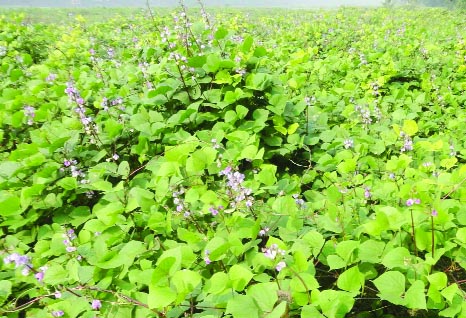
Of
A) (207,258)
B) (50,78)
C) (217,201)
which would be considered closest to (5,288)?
(207,258)

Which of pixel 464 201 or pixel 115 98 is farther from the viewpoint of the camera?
pixel 115 98

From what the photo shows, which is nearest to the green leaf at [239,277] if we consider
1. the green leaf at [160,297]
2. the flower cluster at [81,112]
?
the green leaf at [160,297]

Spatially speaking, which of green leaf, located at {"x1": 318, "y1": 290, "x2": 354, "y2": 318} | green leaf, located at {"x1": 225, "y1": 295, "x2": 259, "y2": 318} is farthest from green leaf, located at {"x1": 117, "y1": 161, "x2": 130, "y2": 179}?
green leaf, located at {"x1": 318, "y1": 290, "x2": 354, "y2": 318}

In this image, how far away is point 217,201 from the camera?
2.23 m

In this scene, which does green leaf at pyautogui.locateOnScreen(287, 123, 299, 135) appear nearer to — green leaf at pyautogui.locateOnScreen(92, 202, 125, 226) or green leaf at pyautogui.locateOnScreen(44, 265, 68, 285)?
green leaf at pyautogui.locateOnScreen(92, 202, 125, 226)

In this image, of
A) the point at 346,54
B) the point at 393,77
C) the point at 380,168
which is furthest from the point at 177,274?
the point at 346,54

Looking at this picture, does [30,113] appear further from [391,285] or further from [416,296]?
[416,296]

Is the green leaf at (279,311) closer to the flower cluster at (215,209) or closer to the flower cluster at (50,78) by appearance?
the flower cluster at (215,209)

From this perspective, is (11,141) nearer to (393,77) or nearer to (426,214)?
(426,214)

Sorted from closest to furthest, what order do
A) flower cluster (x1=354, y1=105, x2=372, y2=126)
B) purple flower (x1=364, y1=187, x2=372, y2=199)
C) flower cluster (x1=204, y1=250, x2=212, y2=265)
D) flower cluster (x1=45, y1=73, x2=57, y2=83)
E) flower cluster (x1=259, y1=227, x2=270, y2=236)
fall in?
flower cluster (x1=204, y1=250, x2=212, y2=265) → flower cluster (x1=259, y1=227, x2=270, y2=236) → purple flower (x1=364, y1=187, x2=372, y2=199) → flower cluster (x1=354, y1=105, x2=372, y2=126) → flower cluster (x1=45, y1=73, x2=57, y2=83)

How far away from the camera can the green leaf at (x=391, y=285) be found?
1575mm

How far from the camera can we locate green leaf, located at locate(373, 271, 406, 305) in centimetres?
158

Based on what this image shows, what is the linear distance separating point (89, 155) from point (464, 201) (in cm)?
287

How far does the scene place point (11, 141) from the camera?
354 centimetres
